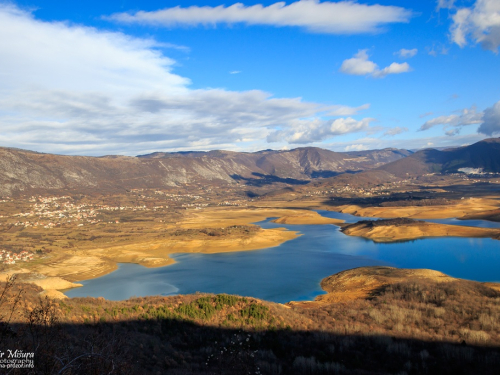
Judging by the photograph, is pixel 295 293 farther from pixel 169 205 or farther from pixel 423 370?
pixel 169 205

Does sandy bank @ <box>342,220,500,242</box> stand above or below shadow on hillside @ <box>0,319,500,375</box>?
below

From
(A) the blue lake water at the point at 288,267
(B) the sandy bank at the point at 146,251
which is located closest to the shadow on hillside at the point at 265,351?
(A) the blue lake water at the point at 288,267

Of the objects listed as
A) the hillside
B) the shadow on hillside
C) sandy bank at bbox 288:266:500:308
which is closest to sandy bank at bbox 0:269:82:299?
the hillside

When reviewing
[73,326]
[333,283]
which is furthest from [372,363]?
[333,283]

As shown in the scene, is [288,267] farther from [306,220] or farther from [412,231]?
[306,220]

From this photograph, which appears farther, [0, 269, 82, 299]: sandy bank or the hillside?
[0, 269, 82, 299]: sandy bank

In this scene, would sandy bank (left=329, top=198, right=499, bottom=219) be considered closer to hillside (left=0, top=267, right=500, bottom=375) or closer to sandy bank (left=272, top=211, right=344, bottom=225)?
sandy bank (left=272, top=211, right=344, bottom=225)
